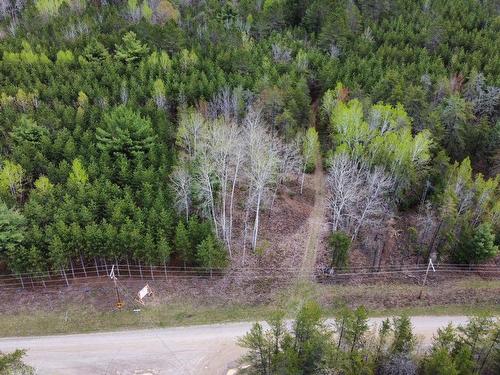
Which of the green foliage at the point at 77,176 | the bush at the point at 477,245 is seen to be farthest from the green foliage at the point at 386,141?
the green foliage at the point at 77,176

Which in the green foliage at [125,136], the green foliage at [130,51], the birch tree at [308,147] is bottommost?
the birch tree at [308,147]

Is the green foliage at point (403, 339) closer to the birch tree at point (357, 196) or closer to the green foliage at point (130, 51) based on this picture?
the birch tree at point (357, 196)

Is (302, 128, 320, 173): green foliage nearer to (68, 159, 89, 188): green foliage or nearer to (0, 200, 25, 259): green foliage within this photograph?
(68, 159, 89, 188): green foliage

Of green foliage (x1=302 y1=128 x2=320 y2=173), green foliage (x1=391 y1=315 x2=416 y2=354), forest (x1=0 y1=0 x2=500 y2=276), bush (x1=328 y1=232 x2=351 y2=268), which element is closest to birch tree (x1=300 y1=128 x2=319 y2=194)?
green foliage (x1=302 y1=128 x2=320 y2=173)

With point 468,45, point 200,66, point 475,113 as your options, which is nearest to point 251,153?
point 200,66

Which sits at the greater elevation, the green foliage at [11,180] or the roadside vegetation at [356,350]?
the green foliage at [11,180]

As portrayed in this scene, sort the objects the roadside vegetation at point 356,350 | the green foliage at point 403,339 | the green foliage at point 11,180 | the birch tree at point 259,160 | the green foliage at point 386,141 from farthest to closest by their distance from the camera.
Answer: the green foliage at point 386,141, the green foliage at point 11,180, the birch tree at point 259,160, the green foliage at point 403,339, the roadside vegetation at point 356,350

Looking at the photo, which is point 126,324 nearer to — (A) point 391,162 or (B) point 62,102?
(A) point 391,162
